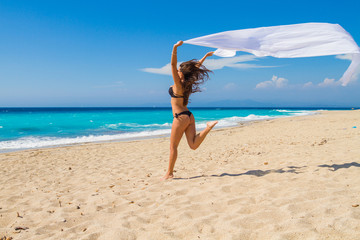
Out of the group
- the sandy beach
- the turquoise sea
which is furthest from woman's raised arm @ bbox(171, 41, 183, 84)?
the turquoise sea

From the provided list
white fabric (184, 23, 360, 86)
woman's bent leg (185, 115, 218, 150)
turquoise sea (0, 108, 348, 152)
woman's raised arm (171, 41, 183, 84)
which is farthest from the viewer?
turquoise sea (0, 108, 348, 152)

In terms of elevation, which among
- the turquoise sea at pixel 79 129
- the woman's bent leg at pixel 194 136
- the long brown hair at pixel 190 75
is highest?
the long brown hair at pixel 190 75

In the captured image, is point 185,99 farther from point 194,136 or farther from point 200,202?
point 200,202

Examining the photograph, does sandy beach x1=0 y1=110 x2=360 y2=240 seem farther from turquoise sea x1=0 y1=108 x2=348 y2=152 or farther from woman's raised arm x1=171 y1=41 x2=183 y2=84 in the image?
turquoise sea x1=0 y1=108 x2=348 y2=152

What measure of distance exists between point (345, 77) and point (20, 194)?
621 centimetres

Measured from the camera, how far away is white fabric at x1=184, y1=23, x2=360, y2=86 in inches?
174

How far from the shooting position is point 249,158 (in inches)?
234

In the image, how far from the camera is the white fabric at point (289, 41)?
14.5ft

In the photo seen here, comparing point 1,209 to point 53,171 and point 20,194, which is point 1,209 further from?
point 53,171

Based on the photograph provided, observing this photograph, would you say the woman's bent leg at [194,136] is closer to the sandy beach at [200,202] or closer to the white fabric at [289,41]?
the sandy beach at [200,202]

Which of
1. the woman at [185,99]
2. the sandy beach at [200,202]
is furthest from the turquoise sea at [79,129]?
the woman at [185,99]

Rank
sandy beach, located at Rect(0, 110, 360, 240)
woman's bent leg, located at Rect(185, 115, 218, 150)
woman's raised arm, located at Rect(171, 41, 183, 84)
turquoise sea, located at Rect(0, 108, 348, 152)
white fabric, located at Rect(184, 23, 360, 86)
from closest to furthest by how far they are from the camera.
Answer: sandy beach, located at Rect(0, 110, 360, 240)
woman's raised arm, located at Rect(171, 41, 183, 84)
woman's bent leg, located at Rect(185, 115, 218, 150)
white fabric, located at Rect(184, 23, 360, 86)
turquoise sea, located at Rect(0, 108, 348, 152)

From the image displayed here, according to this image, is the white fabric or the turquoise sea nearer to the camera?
the white fabric

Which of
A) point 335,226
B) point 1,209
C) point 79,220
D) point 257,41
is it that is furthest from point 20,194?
point 257,41
